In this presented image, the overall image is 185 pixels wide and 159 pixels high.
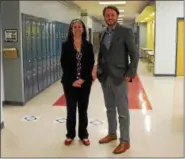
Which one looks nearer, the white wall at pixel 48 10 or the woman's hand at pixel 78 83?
the woman's hand at pixel 78 83

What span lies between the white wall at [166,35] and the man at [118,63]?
665cm

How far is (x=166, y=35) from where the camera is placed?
9859 millimetres

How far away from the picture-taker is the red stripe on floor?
5894 mm

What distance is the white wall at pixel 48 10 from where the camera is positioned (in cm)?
613

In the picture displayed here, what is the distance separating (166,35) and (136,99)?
4072mm

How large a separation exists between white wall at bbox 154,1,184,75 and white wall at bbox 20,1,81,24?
3.15m

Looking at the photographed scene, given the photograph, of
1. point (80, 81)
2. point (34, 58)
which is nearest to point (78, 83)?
point (80, 81)

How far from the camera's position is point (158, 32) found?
9.88 metres

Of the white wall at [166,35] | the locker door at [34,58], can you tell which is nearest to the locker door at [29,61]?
the locker door at [34,58]

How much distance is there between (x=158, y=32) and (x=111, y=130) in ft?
21.8

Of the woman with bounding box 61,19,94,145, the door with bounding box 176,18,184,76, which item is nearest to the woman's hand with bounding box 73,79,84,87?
the woman with bounding box 61,19,94,145

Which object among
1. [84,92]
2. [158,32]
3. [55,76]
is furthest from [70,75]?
[158,32]

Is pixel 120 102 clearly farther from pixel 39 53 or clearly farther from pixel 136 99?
pixel 39 53

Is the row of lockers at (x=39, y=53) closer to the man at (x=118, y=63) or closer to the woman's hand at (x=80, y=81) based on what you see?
the woman's hand at (x=80, y=81)
